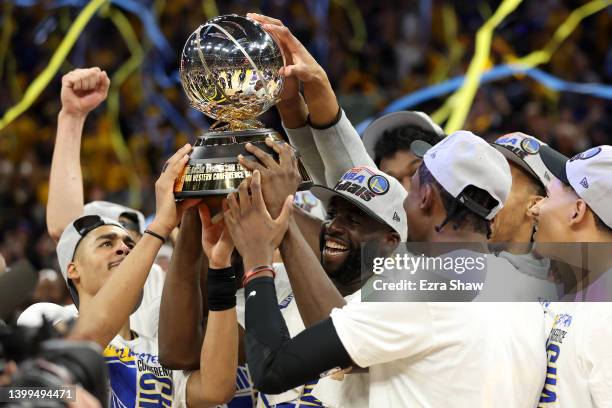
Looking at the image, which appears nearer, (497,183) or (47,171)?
(497,183)

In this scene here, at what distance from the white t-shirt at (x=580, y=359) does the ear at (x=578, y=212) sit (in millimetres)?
209

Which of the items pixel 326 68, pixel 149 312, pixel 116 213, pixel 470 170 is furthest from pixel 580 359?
pixel 326 68

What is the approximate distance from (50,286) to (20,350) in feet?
13.3

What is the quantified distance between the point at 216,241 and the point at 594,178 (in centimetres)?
90

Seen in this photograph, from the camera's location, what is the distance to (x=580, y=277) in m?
2.35

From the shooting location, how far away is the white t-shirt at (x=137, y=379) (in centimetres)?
280

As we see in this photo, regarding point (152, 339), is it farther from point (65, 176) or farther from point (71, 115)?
point (71, 115)

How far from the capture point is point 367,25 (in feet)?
31.3

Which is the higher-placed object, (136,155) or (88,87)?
(136,155)

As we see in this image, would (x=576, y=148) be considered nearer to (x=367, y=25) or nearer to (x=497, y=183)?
(x=367, y=25)

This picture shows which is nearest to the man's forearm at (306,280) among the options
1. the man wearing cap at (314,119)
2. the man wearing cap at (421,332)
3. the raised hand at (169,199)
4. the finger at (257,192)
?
the man wearing cap at (421,332)

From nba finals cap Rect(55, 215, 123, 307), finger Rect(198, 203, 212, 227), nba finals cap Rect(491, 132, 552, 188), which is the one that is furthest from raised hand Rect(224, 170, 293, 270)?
nba finals cap Rect(55, 215, 123, 307)

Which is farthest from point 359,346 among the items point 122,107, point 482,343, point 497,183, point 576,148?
point 122,107

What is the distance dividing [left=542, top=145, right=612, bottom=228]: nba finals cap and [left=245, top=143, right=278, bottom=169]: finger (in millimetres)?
750
